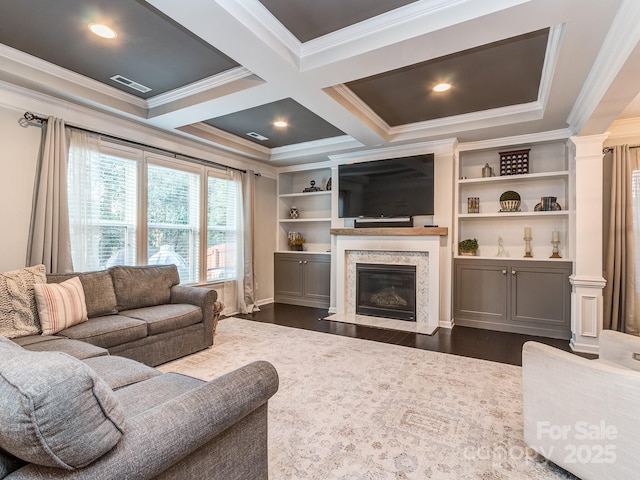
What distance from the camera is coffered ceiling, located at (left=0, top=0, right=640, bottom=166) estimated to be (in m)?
2.11

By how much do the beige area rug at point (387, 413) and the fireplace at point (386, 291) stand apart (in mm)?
1324

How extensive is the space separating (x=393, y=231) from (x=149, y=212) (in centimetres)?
329

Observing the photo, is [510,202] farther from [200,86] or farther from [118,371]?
[118,371]

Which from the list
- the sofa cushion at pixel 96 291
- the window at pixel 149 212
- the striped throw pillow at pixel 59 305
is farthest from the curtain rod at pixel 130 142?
the striped throw pillow at pixel 59 305

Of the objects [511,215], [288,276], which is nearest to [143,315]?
[288,276]

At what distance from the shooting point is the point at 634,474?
1.42 meters

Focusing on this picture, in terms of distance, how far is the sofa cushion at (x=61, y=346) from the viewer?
2.19 meters

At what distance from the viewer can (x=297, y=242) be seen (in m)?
6.36

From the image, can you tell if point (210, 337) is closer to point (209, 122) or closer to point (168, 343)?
point (168, 343)

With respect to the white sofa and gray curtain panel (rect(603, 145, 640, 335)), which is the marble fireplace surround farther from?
the white sofa

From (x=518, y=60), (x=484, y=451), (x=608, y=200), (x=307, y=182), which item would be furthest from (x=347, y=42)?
(x=307, y=182)

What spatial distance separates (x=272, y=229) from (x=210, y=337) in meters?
3.03

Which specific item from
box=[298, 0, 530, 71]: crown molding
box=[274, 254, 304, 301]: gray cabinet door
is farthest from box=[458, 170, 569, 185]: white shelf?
box=[274, 254, 304, 301]: gray cabinet door

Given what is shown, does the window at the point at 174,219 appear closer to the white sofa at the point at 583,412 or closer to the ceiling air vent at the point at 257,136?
the ceiling air vent at the point at 257,136
